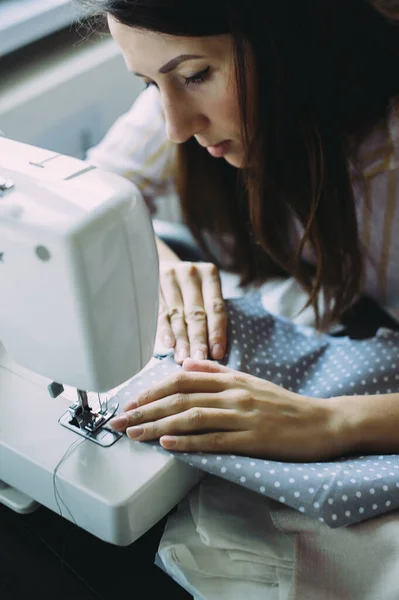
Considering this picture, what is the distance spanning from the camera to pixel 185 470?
2.46ft

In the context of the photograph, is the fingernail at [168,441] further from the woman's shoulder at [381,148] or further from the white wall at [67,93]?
the white wall at [67,93]

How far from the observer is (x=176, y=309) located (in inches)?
37.5

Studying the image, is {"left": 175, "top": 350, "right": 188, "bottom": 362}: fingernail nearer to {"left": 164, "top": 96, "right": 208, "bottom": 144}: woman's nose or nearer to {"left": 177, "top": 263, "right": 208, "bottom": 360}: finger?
{"left": 177, "top": 263, "right": 208, "bottom": 360}: finger

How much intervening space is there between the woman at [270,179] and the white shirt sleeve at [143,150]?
7cm

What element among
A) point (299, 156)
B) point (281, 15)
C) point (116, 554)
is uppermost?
point (281, 15)

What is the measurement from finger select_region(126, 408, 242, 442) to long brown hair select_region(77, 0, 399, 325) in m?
0.31

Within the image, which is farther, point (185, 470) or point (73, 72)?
point (73, 72)

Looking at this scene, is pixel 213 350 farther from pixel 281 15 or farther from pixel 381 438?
pixel 281 15

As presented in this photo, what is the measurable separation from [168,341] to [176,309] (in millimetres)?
80

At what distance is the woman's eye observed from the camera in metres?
0.84

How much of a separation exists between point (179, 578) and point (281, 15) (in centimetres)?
63

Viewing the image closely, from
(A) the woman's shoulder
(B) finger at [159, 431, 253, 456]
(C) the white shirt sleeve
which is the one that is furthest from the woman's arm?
(C) the white shirt sleeve

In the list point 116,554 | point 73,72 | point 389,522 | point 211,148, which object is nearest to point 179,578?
point 116,554

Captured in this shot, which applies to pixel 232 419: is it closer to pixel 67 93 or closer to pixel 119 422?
pixel 119 422
